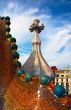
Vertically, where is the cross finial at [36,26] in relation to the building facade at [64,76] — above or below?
above

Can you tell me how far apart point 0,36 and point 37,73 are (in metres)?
8.05

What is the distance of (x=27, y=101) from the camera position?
50.5 feet

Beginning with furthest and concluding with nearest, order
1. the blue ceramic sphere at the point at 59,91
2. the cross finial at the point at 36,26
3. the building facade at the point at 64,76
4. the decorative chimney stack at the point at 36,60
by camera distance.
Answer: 1. the building facade at the point at 64,76
2. the cross finial at the point at 36,26
3. the decorative chimney stack at the point at 36,60
4. the blue ceramic sphere at the point at 59,91

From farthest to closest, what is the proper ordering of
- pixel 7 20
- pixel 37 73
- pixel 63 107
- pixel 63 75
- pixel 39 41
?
pixel 63 75 < pixel 39 41 < pixel 37 73 < pixel 7 20 < pixel 63 107

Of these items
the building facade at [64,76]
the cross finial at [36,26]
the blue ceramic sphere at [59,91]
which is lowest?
the blue ceramic sphere at [59,91]

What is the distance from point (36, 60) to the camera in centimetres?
2491

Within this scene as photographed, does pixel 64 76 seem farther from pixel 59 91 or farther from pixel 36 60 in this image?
pixel 59 91

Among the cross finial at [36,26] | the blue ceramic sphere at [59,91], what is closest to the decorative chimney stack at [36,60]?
the cross finial at [36,26]

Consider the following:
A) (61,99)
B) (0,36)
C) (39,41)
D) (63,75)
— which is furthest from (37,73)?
(63,75)

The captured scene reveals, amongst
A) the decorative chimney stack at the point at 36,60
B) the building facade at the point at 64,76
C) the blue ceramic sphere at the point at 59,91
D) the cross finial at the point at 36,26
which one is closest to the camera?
the blue ceramic sphere at the point at 59,91

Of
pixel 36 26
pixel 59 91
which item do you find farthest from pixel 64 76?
pixel 59 91

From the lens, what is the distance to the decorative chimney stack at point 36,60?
78.6 feet

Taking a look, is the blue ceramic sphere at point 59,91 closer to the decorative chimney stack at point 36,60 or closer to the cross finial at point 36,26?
the decorative chimney stack at point 36,60

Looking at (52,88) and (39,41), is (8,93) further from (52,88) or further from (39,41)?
(39,41)
